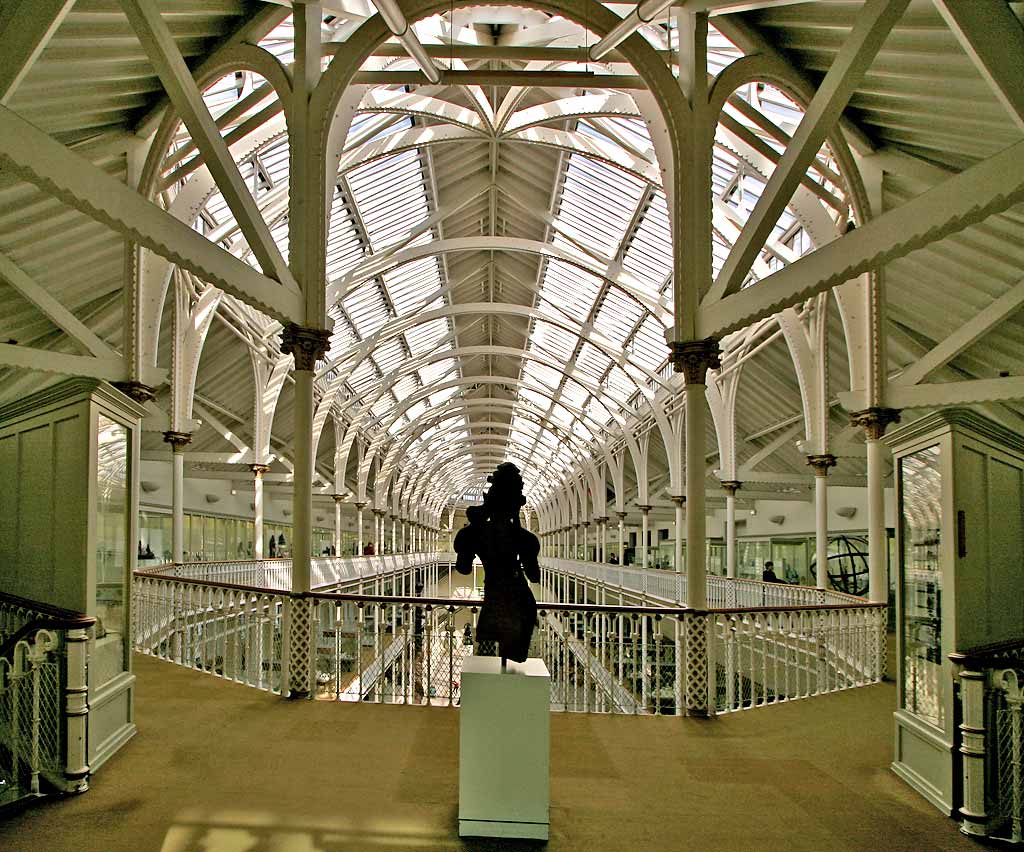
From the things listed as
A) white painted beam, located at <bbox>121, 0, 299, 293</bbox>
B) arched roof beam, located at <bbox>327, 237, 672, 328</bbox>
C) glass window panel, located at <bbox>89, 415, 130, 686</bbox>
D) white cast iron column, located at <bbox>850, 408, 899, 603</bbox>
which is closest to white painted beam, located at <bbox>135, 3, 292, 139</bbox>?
white painted beam, located at <bbox>121, 0, 299, 293</bbox>

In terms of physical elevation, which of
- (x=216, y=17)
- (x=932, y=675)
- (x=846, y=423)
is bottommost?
(x=932, y=675)

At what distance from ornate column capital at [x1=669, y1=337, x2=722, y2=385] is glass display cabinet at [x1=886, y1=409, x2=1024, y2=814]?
306 centimetres

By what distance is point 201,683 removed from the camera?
8805mm

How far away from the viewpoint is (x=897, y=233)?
576 centimetres

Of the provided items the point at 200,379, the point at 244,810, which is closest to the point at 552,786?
the point at 244,810

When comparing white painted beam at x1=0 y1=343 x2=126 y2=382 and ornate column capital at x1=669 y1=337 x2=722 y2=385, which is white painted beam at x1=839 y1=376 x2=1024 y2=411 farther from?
white painted beam at x1=0 y1=343 x2=126 y2=382

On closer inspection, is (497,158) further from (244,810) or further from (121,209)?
(244,810)

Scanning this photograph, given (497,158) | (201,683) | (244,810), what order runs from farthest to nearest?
(497,158)
(201,683)
(244,810)

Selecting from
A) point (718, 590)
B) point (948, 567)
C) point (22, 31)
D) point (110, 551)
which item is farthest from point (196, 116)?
point (718, 590)

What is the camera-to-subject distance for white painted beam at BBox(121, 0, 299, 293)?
5996mm

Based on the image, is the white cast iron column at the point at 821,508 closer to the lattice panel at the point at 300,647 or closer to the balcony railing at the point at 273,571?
the lattice panel at the point at 300,647

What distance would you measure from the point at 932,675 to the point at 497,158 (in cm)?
1490

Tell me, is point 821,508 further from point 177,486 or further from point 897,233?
point 177,486

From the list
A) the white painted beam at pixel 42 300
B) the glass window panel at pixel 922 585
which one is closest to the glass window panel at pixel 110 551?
the white painted beam at pixel 42 300
